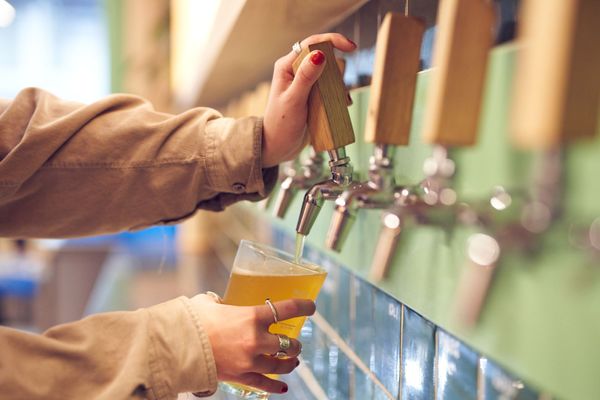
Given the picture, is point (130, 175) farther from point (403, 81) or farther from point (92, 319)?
point (403, 81)

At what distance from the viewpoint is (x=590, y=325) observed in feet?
1.44

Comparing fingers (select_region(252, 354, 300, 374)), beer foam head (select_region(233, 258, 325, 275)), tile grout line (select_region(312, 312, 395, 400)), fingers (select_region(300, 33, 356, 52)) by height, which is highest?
fingers (select_region(300, 33, 356, 52))

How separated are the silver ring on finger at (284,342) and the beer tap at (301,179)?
0.21 m

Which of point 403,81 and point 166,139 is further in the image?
point 166,139

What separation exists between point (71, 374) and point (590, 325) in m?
0.52

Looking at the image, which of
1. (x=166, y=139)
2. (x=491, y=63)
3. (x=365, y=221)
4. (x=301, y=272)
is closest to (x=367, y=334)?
(x=365, y=221)

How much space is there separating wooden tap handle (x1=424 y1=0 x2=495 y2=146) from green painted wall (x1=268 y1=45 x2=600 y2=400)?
71mm

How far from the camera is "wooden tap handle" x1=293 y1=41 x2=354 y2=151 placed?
2.27 ft

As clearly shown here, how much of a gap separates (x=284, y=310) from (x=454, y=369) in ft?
0.61

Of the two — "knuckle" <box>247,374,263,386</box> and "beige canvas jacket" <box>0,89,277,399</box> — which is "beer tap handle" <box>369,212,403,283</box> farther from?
"beige canvas jacket" <box>0,89,277,399</box>

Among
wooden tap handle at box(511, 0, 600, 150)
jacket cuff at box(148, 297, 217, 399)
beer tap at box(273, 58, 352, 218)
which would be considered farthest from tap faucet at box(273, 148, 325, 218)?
wooden tap handle at box(511, 0, 600, 150)

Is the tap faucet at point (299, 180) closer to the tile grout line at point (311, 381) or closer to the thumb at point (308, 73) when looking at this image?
the thumb at point (308, 73)

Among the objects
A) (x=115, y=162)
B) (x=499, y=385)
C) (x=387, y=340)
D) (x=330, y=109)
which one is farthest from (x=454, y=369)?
(x=115, y=162)

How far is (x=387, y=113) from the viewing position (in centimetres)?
63
